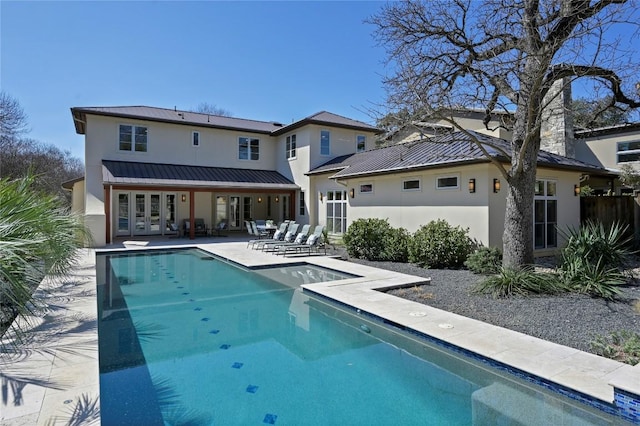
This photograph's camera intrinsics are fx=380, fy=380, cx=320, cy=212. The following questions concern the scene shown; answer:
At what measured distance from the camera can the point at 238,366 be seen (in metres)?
5.43

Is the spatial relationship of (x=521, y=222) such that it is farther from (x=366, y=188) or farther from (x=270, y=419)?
(x=366, y=188)

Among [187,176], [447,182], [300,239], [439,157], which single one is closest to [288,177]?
[187,176]

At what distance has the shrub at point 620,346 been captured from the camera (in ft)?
16.1

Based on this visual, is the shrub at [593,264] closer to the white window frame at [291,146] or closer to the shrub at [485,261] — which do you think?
the shrub at [485,261]

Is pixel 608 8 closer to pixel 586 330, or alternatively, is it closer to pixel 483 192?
pixel 483 192

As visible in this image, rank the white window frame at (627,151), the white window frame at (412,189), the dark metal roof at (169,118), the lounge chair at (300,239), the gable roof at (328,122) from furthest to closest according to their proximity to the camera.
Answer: the gable roof at (328,122) → the dark metal roof at (169,118) → the white window frame at (627,151) → the lounge chair at (300,239) → the white window frame at (412,189)

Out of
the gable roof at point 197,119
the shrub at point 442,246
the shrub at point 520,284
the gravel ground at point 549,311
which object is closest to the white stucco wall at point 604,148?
the gable roof at point 197,119

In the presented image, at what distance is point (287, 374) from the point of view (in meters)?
5.21

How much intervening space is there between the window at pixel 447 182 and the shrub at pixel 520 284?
463cm

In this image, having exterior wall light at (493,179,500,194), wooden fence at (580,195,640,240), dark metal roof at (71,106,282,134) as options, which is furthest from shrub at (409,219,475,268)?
dark metal roof at (71,106,282,134)

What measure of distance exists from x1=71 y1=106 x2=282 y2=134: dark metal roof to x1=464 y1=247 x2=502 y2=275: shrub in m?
16.6

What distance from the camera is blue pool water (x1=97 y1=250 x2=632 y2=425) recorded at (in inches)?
163

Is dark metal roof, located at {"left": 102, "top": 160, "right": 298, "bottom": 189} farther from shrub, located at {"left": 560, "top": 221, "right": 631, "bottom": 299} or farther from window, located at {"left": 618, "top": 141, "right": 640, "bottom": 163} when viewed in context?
window, located at {"left": 618, "top": 141, "right": 640, "bottom": 163}

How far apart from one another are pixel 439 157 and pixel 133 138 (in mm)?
16300
